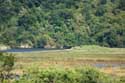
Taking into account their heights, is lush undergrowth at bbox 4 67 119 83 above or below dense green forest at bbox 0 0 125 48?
above

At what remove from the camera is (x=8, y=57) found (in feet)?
205

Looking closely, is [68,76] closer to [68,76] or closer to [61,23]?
[68,76]

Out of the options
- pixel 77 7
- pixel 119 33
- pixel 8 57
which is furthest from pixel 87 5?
pixel 8 57

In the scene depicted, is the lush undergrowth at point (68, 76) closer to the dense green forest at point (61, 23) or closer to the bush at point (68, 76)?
the bush at point (68, 76)

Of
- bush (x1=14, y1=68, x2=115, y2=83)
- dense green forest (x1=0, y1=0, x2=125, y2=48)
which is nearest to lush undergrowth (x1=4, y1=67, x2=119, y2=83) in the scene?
bush (x1=14, y1=68, x2=115, y2=83)

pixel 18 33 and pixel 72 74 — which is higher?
pixel 72 74

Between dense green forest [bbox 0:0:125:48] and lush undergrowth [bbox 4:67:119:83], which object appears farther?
dense green forest [bbox 0:0:125:48]

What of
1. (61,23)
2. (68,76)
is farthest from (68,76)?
(61,23)

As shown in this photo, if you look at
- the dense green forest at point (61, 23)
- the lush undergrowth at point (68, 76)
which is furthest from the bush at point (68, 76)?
the dense green forest at point (61, 23)

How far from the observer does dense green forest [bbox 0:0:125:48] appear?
153 m

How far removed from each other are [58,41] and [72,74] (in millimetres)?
100383

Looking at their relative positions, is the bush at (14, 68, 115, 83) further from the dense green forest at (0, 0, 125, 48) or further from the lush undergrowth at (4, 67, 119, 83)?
the dense green forest at (0, 0, 125, 48)

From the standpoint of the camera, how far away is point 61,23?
161 meters

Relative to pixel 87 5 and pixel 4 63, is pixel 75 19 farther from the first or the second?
pixel 4 63
